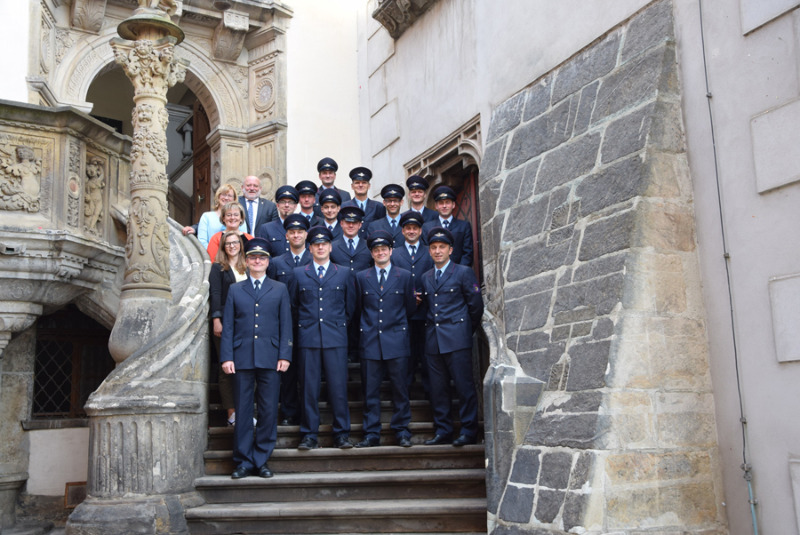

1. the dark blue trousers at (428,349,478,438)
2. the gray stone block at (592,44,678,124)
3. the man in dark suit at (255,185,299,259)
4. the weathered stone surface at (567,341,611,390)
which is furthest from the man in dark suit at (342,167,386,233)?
the weathered stone surface at (567,341,611,390)

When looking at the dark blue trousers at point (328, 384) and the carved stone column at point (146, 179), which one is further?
the dark blue trousers at point (328, 384)

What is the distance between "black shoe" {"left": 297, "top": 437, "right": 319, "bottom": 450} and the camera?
6264mm

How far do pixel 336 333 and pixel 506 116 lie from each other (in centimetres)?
229

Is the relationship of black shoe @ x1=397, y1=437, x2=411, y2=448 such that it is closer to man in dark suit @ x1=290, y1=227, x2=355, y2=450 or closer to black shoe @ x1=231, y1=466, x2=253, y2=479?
man in dark suit @ x1=290, y1=227, x2=355, y2=450

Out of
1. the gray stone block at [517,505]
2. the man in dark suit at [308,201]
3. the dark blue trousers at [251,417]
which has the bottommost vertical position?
the gray stone block at [517,505]

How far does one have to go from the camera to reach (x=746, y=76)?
15.8 feet

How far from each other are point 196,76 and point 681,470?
8.64 m

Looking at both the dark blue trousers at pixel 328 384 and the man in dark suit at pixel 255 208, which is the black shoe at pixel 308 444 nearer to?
the dark blue trousers at pixel 328 384

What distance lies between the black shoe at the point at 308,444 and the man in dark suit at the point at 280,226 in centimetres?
163

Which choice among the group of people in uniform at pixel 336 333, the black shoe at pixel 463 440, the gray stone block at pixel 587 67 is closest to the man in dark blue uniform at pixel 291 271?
the group of people in uniform at pixel 336 333

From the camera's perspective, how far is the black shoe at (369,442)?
20.8 ft

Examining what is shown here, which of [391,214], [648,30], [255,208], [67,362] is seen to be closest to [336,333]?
[391,214]

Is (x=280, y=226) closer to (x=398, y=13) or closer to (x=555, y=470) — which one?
(x=398, y=13)

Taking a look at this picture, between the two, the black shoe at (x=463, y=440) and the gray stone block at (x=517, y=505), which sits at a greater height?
the black shoe at (x=463, y=440)
